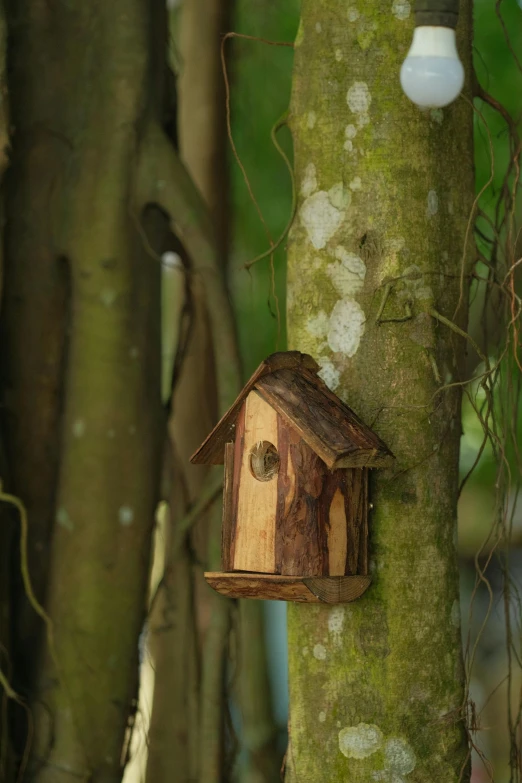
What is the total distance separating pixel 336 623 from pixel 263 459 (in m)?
0.36

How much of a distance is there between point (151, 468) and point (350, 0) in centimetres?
164

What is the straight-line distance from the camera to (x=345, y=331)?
6.95ft

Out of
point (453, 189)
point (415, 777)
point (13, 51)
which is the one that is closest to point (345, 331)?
point (453, 189)

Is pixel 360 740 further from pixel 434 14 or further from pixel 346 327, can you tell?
pixel 434 14

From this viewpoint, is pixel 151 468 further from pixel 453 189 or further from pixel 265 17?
pixel 265 17

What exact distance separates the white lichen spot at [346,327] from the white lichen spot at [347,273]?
0.08 feet

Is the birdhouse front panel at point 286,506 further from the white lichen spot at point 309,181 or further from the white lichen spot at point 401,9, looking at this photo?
the white lichen spot at point 401,9

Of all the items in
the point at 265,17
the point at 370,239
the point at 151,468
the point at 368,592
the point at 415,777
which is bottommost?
the point at 415,777

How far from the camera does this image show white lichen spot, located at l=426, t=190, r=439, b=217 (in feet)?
6.96

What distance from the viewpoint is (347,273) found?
6.98 ft

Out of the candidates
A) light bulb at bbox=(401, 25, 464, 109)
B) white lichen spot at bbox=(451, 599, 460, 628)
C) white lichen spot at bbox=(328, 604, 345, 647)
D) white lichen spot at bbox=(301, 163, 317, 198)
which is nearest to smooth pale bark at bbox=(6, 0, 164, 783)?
white lichen spot at bbox=(301, 163, 317, 198)

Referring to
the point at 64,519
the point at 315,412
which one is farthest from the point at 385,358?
the point at 64,519

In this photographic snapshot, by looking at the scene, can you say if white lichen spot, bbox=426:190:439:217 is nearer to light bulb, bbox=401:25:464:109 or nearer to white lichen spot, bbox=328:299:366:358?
white lichen spot, bbox=328:299:366:358

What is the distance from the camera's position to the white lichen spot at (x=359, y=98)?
214 cm
